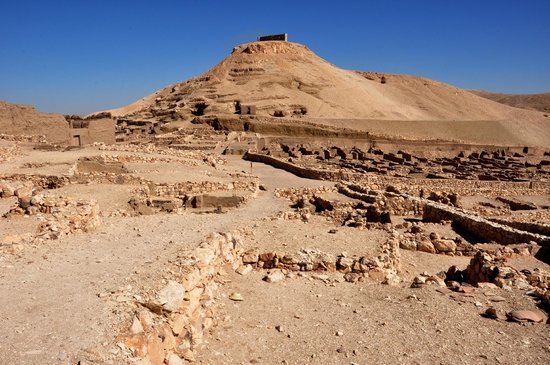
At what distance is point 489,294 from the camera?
646cm

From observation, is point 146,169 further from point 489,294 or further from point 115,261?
point 489,294

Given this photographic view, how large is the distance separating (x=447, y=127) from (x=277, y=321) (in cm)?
5618

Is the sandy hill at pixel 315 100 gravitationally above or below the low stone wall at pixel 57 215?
above

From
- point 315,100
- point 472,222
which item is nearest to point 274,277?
point 472,222

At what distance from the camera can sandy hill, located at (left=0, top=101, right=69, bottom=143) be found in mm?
24922

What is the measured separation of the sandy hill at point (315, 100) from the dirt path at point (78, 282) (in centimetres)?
4230

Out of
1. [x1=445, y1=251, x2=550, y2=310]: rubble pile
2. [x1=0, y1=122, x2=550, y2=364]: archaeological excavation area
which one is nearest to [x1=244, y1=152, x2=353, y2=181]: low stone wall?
[x1=0, y1=122, x2=550, y2=364]: archaeological excavation area

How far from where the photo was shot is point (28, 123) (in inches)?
990

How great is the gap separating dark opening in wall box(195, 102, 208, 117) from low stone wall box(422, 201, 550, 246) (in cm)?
4169

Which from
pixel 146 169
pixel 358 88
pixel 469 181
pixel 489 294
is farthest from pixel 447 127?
pixel 489 294

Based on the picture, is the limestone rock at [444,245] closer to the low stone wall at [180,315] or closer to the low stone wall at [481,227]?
the low stone wall at [481,227]

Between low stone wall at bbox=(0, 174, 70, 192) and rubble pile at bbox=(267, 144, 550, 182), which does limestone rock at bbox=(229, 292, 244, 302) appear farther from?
rubble pile at bbox=(267, 144, 550, 182)

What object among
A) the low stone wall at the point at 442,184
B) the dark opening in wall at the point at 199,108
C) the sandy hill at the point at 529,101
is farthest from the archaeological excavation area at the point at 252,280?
the sandy hill at the point at 529,101

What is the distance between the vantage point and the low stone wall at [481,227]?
10.6 metres
